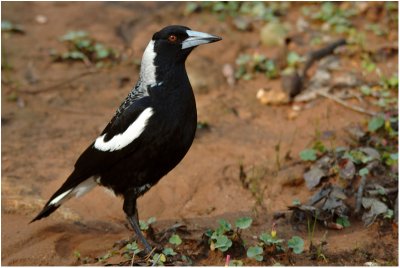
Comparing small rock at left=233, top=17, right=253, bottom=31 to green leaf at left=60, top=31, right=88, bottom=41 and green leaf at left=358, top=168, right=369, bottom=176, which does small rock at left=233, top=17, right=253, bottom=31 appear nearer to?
green leaf at left=60, top=31, right=88, bottom=41

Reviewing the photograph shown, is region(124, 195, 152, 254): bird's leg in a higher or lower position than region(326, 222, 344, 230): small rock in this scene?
higher

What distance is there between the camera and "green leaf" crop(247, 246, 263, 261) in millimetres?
3740

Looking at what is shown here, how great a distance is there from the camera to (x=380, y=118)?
213 inches

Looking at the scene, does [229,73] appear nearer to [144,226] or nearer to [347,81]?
[347,81]

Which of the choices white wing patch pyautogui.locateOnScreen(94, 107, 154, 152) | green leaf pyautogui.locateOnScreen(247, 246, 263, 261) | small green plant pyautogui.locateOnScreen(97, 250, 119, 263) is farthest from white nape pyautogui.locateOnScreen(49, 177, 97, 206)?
green leaf pyautogui.locateOnScreen(247, 246, 263, 261)

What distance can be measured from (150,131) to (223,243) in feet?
2.69

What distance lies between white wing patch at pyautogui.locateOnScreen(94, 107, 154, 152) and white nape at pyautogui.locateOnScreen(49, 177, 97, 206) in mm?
386

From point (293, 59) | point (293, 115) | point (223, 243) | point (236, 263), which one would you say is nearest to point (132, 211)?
point (223, 243)

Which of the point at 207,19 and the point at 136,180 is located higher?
the point at 207,19

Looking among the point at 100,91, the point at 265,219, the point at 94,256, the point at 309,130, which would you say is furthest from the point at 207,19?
the point at 94,256

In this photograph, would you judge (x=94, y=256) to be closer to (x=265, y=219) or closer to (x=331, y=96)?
(x=265, y=219)

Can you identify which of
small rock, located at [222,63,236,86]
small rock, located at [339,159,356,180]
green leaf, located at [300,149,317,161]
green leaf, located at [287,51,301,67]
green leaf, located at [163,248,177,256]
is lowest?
green leaf, located at [163,248,177,256]

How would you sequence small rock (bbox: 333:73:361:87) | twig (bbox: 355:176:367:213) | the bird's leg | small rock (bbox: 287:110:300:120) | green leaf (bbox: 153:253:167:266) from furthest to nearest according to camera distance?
small rock (bbox: 333:73:361:87), small rock (bbox: 287:110:300:120), twig (bbox: 355:176:367:213), the bird's leg, green leaf (bbox: 153:253:167:266)

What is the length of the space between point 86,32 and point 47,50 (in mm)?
566
